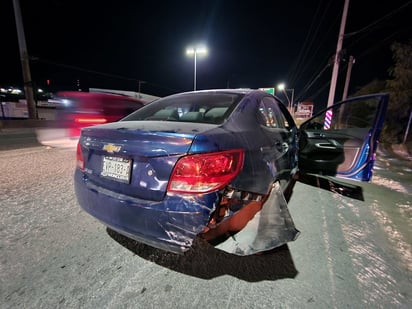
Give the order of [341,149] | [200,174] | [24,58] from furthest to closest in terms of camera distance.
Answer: [24,58] → [341,149] → [200,174]

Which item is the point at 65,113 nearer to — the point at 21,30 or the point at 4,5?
the point at 21,30

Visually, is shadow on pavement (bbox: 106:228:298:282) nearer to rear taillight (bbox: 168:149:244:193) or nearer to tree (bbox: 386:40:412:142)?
rear taillight (bbox: 168:149:244:193)

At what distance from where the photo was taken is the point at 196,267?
187 centimetres

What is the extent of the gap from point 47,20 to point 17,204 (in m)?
21.8

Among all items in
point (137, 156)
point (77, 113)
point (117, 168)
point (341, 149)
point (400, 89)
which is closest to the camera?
point (137, 156)

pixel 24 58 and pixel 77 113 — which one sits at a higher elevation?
pixel 24 58

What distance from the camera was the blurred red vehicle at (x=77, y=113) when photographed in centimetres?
541

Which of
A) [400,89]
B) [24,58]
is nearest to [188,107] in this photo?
[400,89]

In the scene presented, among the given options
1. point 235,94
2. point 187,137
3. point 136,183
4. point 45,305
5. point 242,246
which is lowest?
point 45,305

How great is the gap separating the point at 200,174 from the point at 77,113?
5.35 metres

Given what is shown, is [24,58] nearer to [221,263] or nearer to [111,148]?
[111,148]

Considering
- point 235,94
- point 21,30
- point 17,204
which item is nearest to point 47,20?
point 21,30

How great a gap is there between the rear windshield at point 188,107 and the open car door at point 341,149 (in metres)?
2.27

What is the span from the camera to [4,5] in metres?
13.6
